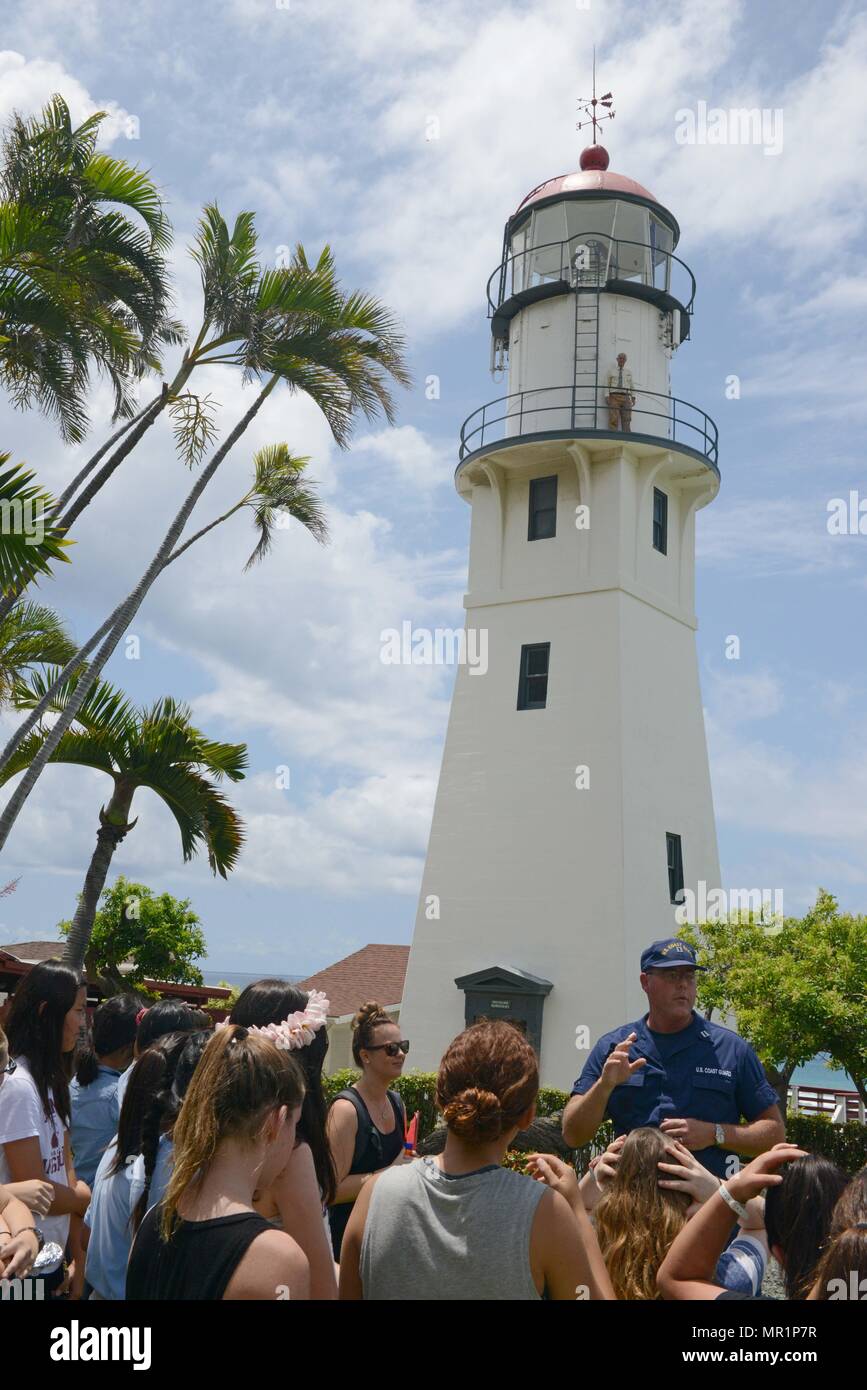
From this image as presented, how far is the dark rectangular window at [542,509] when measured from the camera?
22203mm

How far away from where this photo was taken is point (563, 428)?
22.0 meters

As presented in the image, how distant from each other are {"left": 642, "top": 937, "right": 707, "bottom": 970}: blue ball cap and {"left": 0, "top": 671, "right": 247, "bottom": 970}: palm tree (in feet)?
37.5

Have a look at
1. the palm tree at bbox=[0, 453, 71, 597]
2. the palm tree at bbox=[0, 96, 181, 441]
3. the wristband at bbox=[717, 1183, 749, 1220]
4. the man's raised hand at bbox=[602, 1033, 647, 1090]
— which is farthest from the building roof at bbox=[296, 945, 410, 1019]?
the wristband at bbox=[717, 1183, 749, 1220]

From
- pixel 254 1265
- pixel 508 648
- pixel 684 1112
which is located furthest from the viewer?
pixel 508 648

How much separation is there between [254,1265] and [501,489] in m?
21.0

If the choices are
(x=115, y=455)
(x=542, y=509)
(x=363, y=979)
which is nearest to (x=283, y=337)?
(x=115, y=455)

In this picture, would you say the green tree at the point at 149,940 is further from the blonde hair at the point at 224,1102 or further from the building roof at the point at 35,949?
the blonde hair at the point at 224,1102

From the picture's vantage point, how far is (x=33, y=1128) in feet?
13.9

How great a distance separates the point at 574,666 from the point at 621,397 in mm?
5668

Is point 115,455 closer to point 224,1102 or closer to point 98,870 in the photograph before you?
point 98,870

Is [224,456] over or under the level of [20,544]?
over
